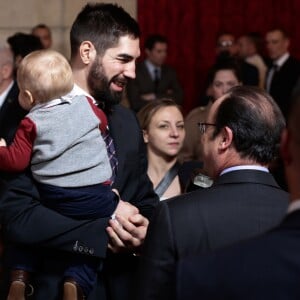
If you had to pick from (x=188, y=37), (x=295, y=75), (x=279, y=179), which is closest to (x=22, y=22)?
(x=188, y=37)

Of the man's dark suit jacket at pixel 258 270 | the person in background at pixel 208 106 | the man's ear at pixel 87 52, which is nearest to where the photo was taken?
the man's dark suit jacket at pixel 258 270

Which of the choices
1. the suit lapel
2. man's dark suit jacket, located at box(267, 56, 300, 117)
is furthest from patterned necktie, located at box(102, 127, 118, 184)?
man's dark suit jacket, located at box(267, 56, 300, 117)

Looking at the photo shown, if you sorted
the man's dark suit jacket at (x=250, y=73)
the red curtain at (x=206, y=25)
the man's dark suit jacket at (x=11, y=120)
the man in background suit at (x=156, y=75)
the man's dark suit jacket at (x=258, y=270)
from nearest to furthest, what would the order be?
the man's dark suit jacket at (x=258, y=270) → the man's dark suit jacket at (x=11, y=120) → the man's dark suit jacket at (x=250, y=73) → the man in background suit at (x=156, y=75) → the red curtain at (x=206, y=25)

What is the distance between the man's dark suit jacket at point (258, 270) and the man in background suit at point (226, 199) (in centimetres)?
54

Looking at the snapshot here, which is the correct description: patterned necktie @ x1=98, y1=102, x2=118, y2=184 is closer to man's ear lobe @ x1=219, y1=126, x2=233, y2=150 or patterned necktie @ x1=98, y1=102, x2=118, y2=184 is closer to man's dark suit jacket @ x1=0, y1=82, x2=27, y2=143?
man's dark suit jacket @ x1=0, y1=82, x2=27, y2=143

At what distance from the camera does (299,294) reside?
1.57 meters

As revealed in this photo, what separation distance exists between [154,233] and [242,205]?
234 mm

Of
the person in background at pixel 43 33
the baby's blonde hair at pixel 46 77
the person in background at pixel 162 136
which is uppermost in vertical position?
the baby's blonde hair at pixel 46 77

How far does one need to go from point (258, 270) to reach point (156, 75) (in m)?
7.88

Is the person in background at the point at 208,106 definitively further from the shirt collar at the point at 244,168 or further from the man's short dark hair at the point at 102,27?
the shirt collar at the point at 244,168

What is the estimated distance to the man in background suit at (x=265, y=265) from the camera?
1574 mm

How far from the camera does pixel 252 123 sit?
2.46 metres

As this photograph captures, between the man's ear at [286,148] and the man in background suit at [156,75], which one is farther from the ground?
the man's ear at [286,148]

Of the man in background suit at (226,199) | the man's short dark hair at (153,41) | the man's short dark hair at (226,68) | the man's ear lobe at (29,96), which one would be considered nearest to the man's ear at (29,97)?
the man's ear lobe at (29,96)
